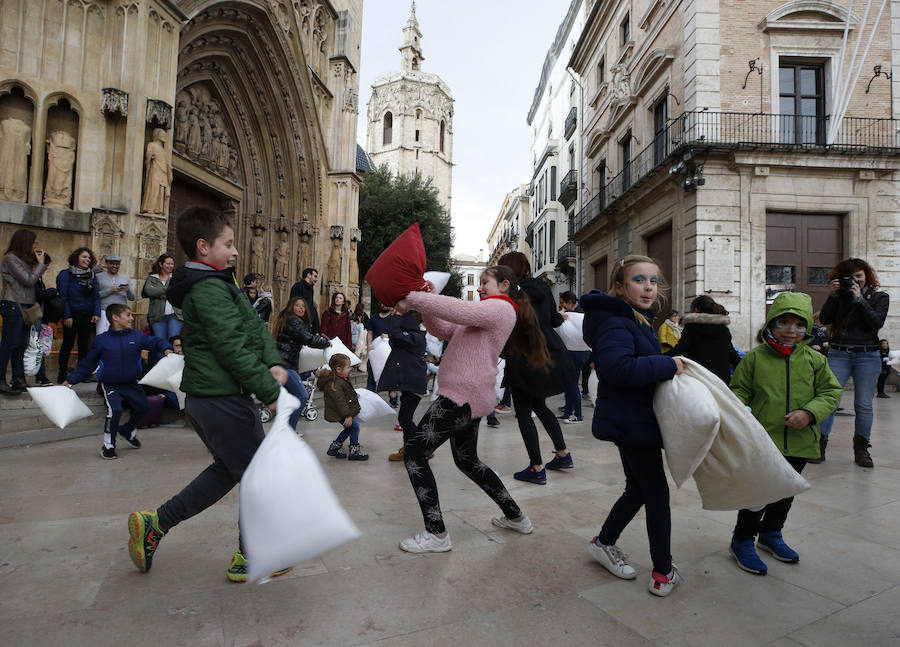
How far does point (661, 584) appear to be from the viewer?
2.42 m

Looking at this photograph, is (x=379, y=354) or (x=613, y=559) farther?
(x=379, y=354)

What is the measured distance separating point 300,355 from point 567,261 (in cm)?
2276

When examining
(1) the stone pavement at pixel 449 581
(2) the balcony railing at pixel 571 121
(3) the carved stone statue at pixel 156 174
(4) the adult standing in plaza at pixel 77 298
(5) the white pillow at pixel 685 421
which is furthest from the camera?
(2) the balcony railing at pixel 571 121

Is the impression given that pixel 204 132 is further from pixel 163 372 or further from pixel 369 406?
pixel 369 406

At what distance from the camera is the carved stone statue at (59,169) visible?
26.4 feet

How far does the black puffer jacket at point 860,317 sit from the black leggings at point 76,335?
27.1 ft

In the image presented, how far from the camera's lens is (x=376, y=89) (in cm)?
5975

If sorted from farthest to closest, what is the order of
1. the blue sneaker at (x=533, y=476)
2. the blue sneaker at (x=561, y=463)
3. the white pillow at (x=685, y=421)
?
the blue sneaker at (x=561, y=463)
the blue sneaker at (x=533, y=476)
the white pillow at (x=685, y=421)

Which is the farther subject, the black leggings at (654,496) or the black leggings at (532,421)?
the black leggings at (532,421)

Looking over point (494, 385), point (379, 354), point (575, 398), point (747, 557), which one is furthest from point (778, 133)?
point (494, 385)

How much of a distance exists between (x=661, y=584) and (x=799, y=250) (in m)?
14.5

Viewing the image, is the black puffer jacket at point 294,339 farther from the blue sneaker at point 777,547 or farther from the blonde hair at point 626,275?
the blue sneaker at point 777,547

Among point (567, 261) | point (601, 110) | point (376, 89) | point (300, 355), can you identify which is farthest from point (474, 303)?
point (376, 89)

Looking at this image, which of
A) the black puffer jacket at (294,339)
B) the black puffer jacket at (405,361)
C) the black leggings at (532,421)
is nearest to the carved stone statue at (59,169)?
the black puffer jacket at (294,339)
